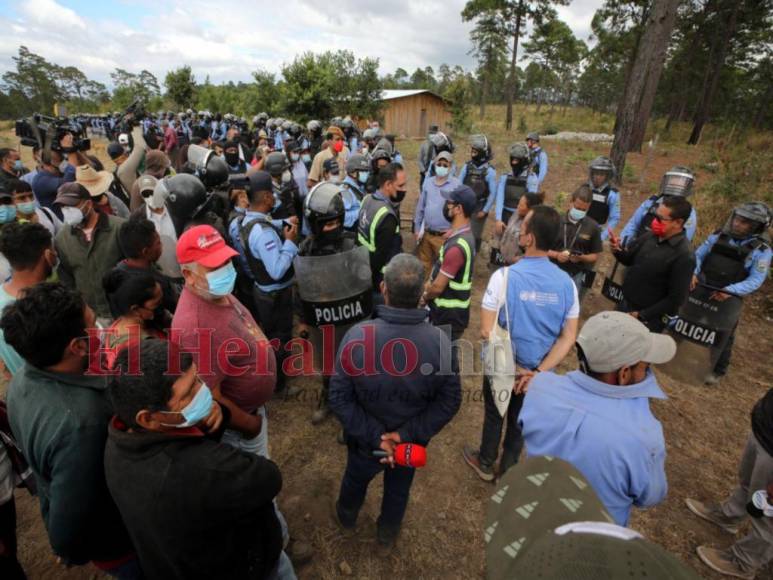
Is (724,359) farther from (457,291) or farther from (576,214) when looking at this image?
(457,291)

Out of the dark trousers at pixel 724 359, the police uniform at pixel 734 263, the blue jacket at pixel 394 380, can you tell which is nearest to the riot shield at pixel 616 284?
the police uniform at pixel 734 263

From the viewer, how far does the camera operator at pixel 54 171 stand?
5246 mm

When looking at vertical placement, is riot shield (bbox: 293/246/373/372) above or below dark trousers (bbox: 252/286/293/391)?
above

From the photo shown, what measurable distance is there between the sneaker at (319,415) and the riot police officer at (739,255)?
417 centimetres

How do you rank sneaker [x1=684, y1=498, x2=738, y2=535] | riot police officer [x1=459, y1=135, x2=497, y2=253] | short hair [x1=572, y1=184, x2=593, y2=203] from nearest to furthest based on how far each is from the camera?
sneaker [x1=684, y1=498, x2=738, y2=535]
short hair [x1=572, y1=184, x2=593, y2=203]
riot police officer [x1=459, y1=135, x2=497, y2=253]

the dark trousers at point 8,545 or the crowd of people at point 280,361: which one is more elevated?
the crowd of people at point 280,361

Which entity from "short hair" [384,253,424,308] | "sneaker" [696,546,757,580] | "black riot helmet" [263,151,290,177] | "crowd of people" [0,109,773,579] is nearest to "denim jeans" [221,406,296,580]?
"crowd of people" [0,109,773,579]

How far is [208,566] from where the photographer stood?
1.46 meters

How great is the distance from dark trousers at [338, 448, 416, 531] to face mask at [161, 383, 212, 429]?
46.1 inches

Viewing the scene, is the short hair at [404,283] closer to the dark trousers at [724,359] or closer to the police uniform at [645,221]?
the police uniform at [645,221]

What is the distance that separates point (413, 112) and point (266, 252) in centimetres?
3047

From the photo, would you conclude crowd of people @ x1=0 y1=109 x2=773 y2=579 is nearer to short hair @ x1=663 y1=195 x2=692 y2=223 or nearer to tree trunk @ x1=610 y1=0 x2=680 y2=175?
short hair @ x1=663 y1=195 x2=692 y2=223

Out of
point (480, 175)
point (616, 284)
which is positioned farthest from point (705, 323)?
point (480, 175)

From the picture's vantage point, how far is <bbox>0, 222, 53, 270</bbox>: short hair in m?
2.47
